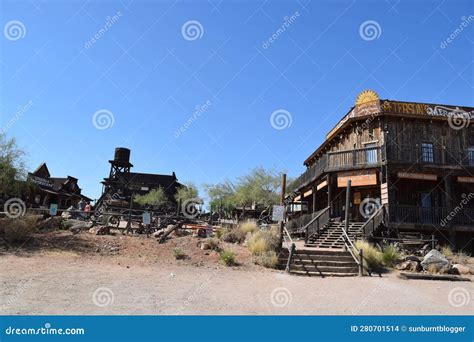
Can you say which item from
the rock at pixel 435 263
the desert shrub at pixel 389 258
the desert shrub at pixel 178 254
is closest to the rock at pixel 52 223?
the desert shrub at pixel 178 254

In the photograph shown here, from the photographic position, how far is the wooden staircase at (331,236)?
18.5 m

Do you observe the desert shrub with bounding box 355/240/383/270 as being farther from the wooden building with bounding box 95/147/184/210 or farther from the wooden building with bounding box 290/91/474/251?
the wooden building with bounding box 95/147/184/210

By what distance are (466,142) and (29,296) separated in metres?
24.4

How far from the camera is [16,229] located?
52.5ft

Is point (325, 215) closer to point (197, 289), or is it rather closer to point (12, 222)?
point (197, 289)

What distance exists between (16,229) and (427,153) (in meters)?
22.2

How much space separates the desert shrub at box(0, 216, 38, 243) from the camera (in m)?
16.0

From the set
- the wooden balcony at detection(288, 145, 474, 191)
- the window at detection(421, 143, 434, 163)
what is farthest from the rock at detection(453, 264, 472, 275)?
the window at detection(421, 143, 434, 163)

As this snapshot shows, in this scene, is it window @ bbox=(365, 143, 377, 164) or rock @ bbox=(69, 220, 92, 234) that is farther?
window @ bbox=(365, 143, 377, 164)

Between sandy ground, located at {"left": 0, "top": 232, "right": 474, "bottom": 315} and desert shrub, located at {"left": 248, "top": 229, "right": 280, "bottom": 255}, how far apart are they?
49 cm

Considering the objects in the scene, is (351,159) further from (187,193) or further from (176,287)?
(187,193)

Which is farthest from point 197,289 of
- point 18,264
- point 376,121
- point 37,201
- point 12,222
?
point 37,201

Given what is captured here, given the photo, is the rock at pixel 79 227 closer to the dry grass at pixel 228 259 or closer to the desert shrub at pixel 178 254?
the desert shrub at pixel 178 254

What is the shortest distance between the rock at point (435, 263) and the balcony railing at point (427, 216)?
5.55 m
